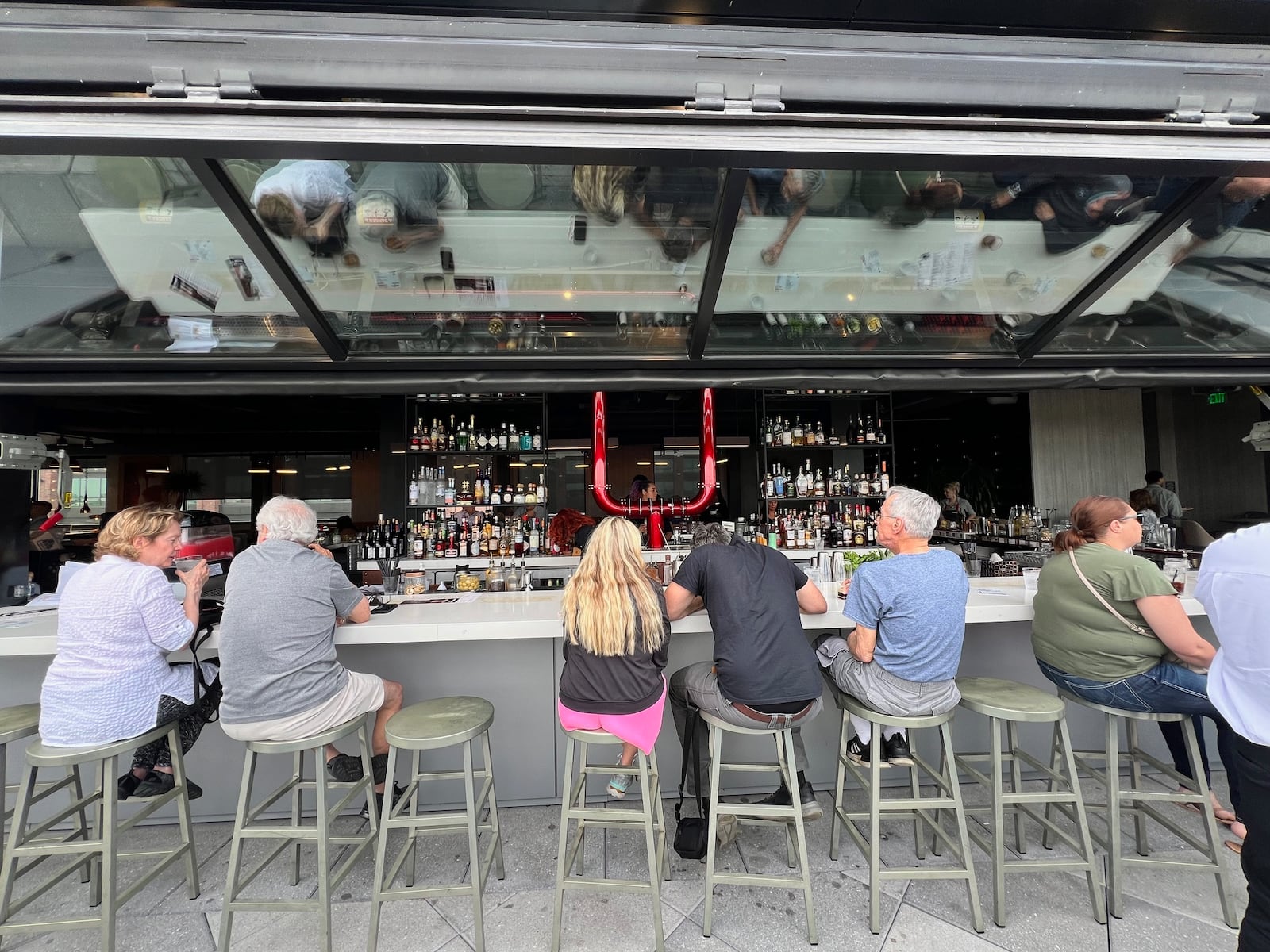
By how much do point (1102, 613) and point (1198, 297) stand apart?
2508 mm

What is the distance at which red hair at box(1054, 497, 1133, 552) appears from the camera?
7.63 feet

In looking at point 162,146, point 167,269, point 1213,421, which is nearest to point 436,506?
point 167,269

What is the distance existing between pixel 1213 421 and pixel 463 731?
11.0m

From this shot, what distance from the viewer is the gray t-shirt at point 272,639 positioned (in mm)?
2057

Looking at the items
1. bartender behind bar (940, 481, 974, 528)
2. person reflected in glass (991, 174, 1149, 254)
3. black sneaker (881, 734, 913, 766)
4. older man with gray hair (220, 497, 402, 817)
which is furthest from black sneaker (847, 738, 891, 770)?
bartender behind bar (940, 481, 974, 528)

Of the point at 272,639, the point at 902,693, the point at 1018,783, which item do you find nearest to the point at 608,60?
the point at 272,639

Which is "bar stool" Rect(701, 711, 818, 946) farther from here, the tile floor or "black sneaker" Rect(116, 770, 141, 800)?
"black sneaker" Rect(116, 770, 141, 800)

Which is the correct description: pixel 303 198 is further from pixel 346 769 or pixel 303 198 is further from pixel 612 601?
pixel 346 769

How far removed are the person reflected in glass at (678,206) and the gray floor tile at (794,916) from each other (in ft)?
9.39

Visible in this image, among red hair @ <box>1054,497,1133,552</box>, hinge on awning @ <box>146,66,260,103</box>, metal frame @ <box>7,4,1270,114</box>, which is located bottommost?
red hair @ <box>1054,497,1133,552</box>

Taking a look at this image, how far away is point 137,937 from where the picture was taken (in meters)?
2.08

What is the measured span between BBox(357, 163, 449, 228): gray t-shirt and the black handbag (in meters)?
2.56

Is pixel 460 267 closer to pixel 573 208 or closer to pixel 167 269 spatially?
pixel 573 208

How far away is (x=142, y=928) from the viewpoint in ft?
6.95
